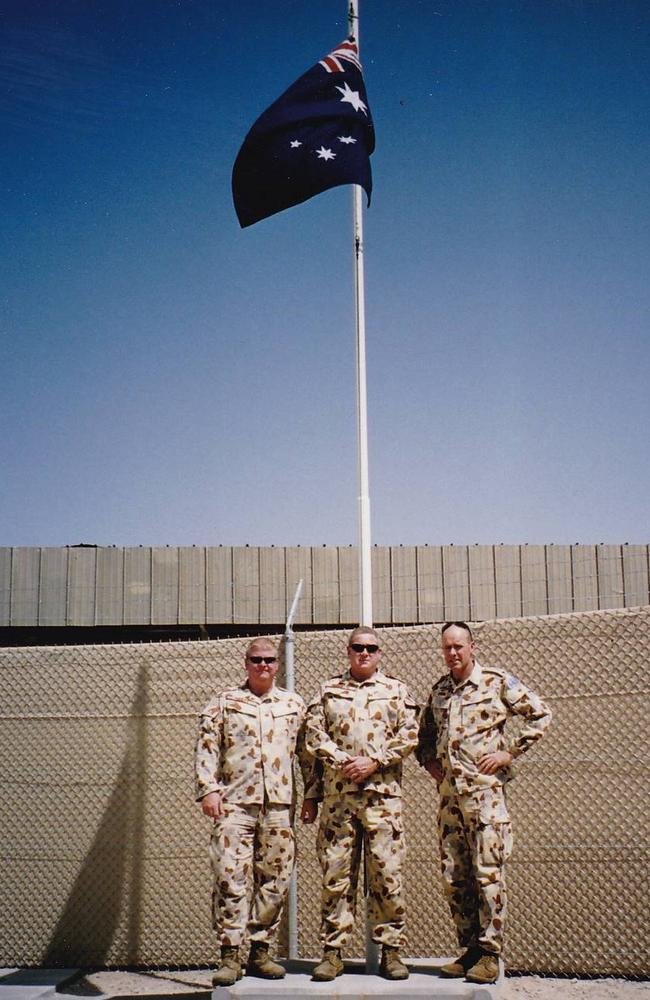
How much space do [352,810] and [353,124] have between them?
4.23 meters

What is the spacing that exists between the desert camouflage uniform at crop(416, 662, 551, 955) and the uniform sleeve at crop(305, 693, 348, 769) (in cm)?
46

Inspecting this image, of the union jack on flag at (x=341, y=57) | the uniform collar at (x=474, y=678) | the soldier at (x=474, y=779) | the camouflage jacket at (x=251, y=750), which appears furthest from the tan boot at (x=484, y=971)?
the union jack on flag at (x=341, y=57)

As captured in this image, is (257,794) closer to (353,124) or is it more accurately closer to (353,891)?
(353,891)

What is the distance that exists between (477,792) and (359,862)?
689mm

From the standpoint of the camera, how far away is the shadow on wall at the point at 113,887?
538cm

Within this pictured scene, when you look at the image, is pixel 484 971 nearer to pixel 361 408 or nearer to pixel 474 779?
pixel 474 779

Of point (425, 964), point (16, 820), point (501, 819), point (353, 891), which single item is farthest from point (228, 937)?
point (16, 820)

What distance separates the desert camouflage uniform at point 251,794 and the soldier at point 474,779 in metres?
0.69

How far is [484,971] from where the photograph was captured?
4.07m

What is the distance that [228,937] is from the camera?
432 centimetres

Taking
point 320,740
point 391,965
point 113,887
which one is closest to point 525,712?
point 320,740

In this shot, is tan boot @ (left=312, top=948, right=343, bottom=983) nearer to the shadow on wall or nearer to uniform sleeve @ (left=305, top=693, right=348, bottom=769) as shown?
uniform sleeve @ (left=305, top=693, right=348, bottom=769)

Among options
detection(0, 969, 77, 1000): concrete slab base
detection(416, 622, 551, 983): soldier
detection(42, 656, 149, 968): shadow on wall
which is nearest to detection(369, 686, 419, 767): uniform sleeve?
detection(416, 622, 551, 983): soldier

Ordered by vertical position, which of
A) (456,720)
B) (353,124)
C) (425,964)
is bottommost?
(425,964)
